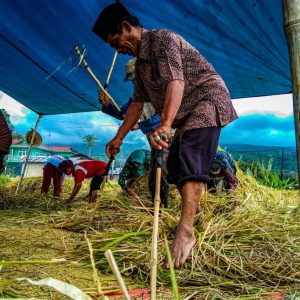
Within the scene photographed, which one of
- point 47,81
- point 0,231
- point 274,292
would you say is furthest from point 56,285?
point 47,81

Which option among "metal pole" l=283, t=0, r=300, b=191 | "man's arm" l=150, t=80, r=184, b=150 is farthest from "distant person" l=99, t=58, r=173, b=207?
"metal pole" l=283, t=0, r=300, b=191

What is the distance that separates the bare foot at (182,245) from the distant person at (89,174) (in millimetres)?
2825

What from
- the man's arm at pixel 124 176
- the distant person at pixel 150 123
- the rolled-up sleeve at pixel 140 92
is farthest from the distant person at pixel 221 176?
the rolled-up sleeve at pixel 140 92

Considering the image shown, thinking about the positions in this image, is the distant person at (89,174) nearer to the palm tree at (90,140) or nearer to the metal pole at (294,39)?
the metal pole at (294,39)

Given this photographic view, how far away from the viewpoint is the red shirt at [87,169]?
4586mm

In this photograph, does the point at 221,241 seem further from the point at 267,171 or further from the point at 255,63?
the point at 267,171

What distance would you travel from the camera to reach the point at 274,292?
1.24m

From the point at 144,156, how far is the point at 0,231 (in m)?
→ 1.68

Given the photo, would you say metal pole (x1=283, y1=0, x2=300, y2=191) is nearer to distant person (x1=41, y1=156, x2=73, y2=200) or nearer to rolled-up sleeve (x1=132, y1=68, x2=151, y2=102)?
rolled-up sleeve (x1=132, y1=68, x2=151, y2=102)

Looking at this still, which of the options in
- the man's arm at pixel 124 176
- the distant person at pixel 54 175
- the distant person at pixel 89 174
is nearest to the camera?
the man's arm at pixel 124 176

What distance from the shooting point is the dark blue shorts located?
1.63 meters

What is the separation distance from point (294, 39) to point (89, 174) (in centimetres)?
388

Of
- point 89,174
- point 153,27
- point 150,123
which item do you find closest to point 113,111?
point 150,123

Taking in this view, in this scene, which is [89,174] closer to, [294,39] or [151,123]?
[151,123]
